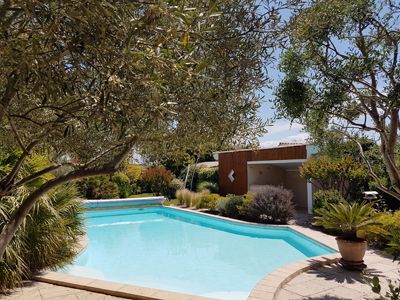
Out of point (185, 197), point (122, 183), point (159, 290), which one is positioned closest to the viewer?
point (159, 290)

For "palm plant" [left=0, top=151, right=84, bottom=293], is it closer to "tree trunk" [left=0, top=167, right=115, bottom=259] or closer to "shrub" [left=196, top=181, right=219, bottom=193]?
"tree trunk" [left=0, top=167, right=115, bottom=259]

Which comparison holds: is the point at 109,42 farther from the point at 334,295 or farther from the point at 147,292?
the point at 334,295

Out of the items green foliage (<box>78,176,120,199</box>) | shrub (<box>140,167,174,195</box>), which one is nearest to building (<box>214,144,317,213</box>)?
shrub (<box>140,167,174,195</box>)

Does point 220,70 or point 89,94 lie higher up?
point 220,70

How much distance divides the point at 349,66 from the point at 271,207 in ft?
40.5

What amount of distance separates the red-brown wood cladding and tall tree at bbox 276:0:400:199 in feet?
50.7

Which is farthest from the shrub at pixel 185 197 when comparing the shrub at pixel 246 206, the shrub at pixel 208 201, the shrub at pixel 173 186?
the shrub at pixel 246 206

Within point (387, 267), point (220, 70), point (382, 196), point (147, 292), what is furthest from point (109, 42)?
point (382, 196)

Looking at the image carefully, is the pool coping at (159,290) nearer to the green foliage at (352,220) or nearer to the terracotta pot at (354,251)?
the terracotta pot at (354,251)

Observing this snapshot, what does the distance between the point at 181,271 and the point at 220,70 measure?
29.0 ft

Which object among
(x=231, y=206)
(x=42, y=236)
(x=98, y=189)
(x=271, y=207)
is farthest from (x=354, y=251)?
(x=98, y=189)

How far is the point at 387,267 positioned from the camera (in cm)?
898

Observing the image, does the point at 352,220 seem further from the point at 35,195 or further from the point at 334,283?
the point at 35,195

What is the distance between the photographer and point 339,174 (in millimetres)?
16812
